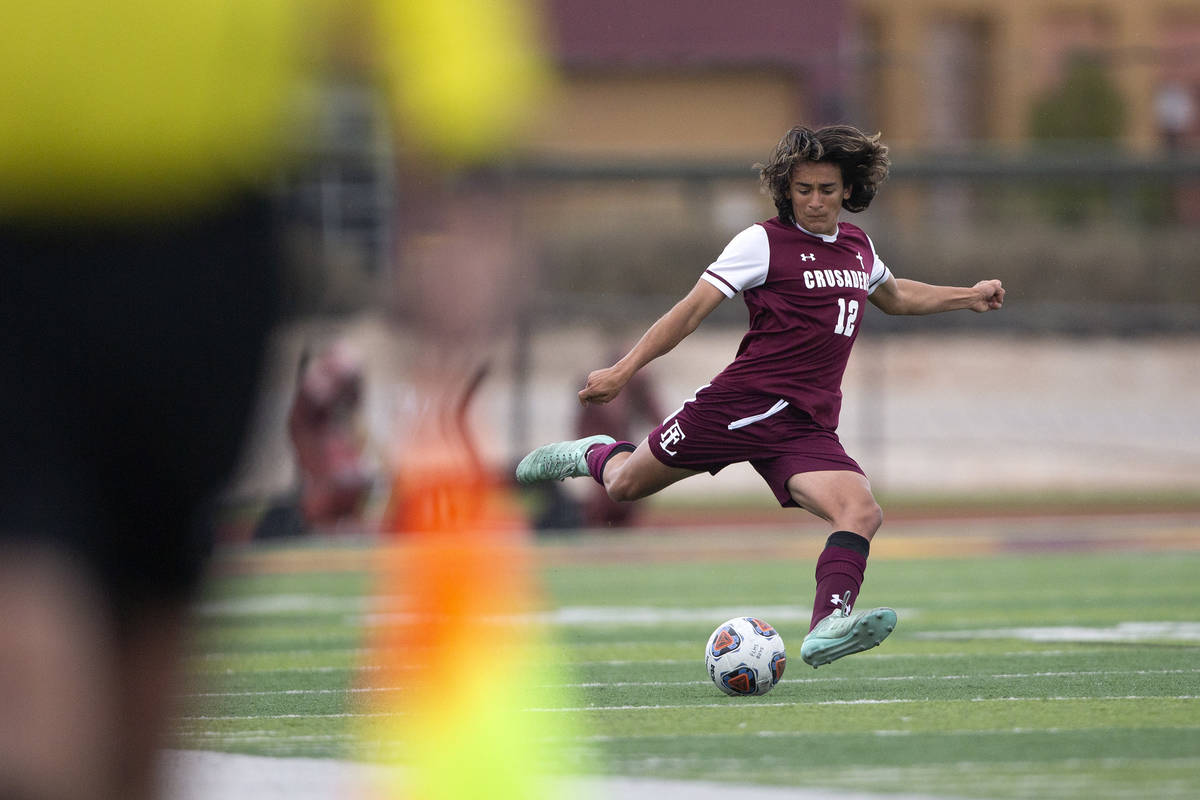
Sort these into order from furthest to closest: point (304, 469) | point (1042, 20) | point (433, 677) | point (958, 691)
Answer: point (1042, 20) → point (304, 469) → point (958, 691) → point (433, 677)

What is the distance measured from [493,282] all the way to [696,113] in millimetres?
29380

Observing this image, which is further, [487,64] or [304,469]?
[304,469]

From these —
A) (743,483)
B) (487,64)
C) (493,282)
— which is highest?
(487,64)

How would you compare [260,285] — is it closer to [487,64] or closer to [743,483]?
[487,64]

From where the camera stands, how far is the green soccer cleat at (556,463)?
7.72 metres

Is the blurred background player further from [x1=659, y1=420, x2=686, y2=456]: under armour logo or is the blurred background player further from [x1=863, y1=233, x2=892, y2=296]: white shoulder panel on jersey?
[x1=863, y1=233, x2=892, y2=296]: white shoulder panel on jersey

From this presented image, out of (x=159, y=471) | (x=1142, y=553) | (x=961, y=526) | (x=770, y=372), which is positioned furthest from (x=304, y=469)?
(x=159, y=471)

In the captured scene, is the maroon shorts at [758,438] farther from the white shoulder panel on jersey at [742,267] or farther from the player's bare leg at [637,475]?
the white shoulder panel on jersey at [742,267]

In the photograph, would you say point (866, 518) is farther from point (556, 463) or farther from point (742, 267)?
A: point (556, 463)

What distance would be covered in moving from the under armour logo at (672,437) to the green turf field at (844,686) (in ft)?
2.75

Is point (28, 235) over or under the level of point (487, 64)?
under

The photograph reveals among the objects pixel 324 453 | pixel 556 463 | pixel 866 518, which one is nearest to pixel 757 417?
pixel 866 518

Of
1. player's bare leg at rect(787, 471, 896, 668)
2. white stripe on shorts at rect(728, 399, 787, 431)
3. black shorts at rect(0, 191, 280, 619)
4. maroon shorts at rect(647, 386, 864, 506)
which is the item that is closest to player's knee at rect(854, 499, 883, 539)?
player's bare leg at rect(787, 471, 896, 668)

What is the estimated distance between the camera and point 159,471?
223 centimetres
